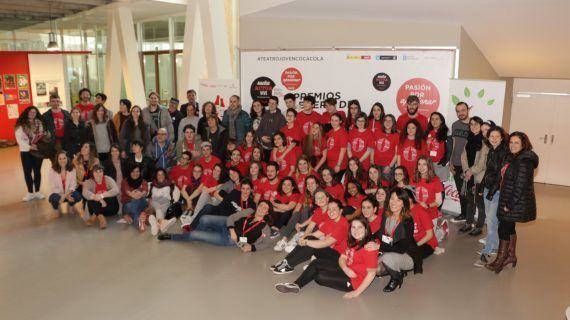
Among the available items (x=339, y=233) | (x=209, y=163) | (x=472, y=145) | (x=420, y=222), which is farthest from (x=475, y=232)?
(x=209, y=163)

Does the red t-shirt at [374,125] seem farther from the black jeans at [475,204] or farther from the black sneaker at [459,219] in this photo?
the black sneaker at [459,219]

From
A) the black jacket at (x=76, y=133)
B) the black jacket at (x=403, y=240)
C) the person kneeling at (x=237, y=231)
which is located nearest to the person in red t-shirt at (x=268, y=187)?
the person kneeling at (x=237, y=231)

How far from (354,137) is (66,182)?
4200 mm

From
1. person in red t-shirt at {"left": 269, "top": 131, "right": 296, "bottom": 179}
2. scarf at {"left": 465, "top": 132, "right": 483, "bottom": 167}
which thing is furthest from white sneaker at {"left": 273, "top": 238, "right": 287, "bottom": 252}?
scarf at {"left": 465, "top": 132, "right": 483, "bottom": 167}

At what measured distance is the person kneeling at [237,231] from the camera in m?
5.41

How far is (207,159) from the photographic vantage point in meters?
6.56

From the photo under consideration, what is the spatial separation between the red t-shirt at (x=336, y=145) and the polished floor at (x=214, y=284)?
5.75 ft

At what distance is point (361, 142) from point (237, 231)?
2.16 meters

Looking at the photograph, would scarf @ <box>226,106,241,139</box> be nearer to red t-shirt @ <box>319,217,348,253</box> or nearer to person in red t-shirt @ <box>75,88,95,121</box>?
person in red t-shirt @ <box>75,88,95,121</box>

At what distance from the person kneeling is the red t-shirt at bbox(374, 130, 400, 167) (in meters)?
1.73

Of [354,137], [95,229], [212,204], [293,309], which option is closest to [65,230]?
[95,229]

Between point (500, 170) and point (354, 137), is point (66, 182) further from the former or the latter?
point (500, 170)

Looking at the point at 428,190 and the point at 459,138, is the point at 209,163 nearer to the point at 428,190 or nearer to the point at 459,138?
the point at 428,190

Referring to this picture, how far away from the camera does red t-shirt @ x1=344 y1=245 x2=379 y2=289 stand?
418cm
